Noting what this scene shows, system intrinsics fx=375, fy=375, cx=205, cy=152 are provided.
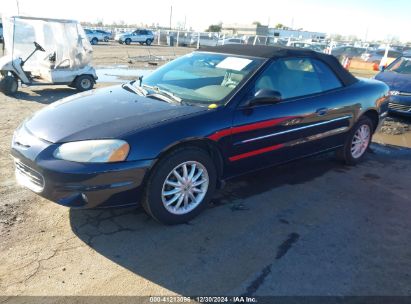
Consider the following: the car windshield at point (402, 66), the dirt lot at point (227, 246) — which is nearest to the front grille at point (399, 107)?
the car windshield at point (402, 66)

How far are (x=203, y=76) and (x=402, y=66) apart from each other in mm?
7437

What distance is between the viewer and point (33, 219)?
344cm

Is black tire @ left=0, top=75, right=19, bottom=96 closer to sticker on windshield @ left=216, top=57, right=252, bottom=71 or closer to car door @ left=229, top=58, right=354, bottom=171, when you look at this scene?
sticker on windshield @ left=216, top=57, right=252, bottom=71

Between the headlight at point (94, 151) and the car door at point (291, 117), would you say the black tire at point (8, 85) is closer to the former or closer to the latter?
the headlight at point (94, 151)

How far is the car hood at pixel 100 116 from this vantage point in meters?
3.10

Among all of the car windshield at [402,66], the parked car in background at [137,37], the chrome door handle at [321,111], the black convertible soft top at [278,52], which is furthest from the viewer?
the parked car in background at [137,37]

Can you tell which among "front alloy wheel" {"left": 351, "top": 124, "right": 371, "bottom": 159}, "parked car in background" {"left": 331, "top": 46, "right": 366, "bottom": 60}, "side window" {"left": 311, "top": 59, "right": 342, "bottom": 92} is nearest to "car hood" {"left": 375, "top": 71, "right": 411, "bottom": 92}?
"front alloy wheel" {"left": 351, "top": 124, "right": 371, "bottom": 159}

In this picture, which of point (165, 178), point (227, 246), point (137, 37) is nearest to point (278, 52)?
point (165, 178)

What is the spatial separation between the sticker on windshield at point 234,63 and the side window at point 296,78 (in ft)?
0.85

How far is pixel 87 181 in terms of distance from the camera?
9.48 ft

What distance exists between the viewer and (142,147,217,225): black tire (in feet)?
10.4

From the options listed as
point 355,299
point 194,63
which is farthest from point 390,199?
point 194,63

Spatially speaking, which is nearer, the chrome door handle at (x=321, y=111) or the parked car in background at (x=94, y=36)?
the chrome door handle at (x=321, y=111)

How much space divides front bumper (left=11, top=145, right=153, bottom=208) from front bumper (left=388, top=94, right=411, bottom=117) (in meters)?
6.91
